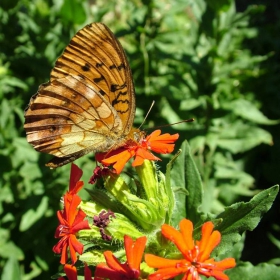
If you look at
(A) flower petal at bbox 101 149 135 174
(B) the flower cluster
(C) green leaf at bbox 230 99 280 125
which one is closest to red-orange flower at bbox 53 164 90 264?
(B) the flower cluster

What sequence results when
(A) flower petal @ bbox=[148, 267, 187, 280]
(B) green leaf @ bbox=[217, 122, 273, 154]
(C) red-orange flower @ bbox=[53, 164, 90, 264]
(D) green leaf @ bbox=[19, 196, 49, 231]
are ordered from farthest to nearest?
(B) green leaf @ bbox=[217, 122, 273, 154] < (D) green leaf @ bbox=[19, 196, 49, 231] < (C) red-orange flower @ bbox=[53, 164, 90, 264] < (A) flower petal @ bbox=[148, 267, 187, 280]

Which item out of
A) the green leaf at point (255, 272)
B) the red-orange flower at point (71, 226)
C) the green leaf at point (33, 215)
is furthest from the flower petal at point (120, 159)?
the green leaf at point (33, 215)

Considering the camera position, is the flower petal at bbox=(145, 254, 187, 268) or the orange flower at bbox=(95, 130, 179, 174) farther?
the orange flower at bbox=(95, 130, 179, 174)

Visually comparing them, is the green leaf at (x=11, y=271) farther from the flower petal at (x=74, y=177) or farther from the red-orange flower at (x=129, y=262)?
the red-orange flower at (x=129, y=262)

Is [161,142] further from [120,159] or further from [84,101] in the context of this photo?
[84,101]

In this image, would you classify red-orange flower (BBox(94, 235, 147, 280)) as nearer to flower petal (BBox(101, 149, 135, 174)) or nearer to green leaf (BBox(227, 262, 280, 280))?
flower petal (BBox(101, 149, 135, 174))

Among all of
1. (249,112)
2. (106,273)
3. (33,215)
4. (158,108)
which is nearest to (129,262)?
(106,273)

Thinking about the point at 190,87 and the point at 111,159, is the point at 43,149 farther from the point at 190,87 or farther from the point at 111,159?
the point at 190,87
